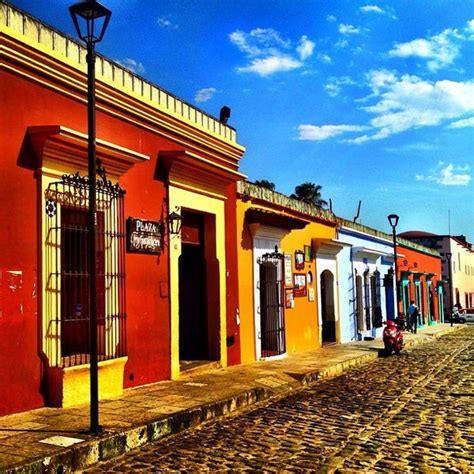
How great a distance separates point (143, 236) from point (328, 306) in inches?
395

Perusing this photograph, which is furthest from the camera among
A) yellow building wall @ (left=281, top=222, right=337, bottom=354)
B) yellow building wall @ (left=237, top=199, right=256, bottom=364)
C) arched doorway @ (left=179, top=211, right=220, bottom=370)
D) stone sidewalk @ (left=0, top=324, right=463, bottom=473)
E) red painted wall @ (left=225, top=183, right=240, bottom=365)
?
yellow building wall @ (left=281, top=222, right=337, bottom=354)

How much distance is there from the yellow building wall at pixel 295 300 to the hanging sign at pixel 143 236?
2.98m

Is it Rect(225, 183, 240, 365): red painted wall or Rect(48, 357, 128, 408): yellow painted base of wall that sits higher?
Rect(225, 183, 240, 365): red painted wall

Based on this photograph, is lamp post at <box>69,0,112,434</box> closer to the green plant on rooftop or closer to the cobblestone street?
the cobblestone street

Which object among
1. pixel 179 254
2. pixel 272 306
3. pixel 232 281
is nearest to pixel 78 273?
pixel 179 254

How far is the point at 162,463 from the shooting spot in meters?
5.35

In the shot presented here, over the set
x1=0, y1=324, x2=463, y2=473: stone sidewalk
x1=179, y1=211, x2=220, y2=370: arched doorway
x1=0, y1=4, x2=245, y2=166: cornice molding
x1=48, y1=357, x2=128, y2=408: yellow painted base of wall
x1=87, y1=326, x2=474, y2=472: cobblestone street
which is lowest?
x1=87, y1=326, x2=474, y2=472: cobblestone street

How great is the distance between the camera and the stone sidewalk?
5098 millimetres

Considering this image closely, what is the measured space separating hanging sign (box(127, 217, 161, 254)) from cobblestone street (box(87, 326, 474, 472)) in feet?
8.95

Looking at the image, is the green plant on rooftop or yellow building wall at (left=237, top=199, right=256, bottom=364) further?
the green plant on rooftop

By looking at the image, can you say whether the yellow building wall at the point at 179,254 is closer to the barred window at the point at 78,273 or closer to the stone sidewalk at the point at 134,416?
the stone sidewalk at the point at 134,416

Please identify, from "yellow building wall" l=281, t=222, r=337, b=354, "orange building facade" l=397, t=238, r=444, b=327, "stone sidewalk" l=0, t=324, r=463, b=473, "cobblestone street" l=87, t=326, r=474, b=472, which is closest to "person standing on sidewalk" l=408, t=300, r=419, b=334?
"orange building facade" l=397, t=238, r=444, b=327

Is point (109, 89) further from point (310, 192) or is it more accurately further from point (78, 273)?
point (310, 192)

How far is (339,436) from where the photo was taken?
6219 millimetres
